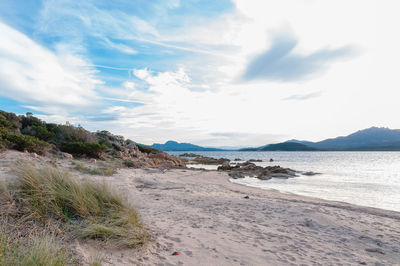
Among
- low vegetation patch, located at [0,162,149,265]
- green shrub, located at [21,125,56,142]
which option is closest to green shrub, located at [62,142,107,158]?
green shrub, located at [21,125,56,142]

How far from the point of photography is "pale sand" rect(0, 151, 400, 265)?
3.56 meters

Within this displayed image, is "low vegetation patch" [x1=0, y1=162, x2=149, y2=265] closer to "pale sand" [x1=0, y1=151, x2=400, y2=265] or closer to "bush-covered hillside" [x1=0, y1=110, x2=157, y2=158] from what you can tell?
"pale sand" [x1=0, y1=151, x2=400, y2=265]

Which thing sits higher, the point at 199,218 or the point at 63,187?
the point at 63,187

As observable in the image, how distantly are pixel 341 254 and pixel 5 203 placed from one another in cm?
626

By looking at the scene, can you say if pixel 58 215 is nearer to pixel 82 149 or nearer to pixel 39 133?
pixel 82 149

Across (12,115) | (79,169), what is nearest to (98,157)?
(79,169)

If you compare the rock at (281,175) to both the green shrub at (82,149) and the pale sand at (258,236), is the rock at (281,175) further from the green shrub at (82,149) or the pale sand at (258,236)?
the green shrub at (82,149)

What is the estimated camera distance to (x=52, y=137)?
20.3m

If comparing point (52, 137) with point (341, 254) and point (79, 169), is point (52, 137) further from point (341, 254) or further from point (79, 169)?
point (341, 254)

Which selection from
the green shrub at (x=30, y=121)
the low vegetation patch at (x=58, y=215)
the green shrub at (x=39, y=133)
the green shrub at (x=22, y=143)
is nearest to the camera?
the low vegetation patch at (x=58, y=215)

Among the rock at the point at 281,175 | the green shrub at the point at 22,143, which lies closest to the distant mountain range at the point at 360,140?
the rock at the point at 281,175

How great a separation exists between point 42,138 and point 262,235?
21.3 metres

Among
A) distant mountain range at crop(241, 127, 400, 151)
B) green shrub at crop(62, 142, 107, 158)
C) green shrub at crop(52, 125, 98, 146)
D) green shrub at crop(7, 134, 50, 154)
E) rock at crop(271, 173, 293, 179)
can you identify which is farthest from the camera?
distant mountain range at crop(241, 127, 400, 151)

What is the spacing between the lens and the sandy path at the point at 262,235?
3648 millimetres
